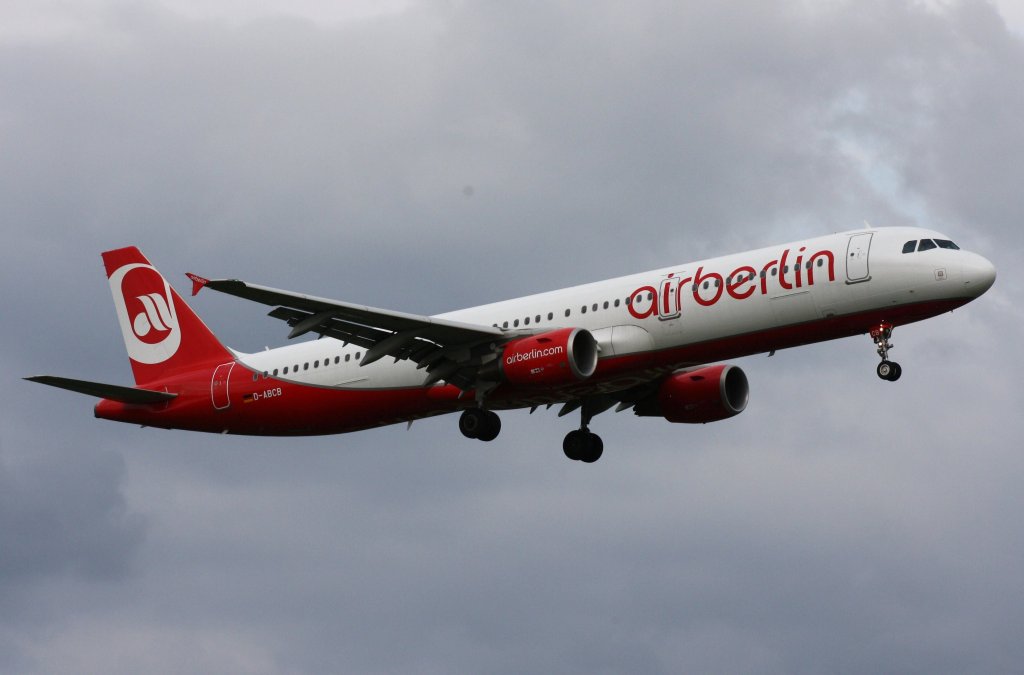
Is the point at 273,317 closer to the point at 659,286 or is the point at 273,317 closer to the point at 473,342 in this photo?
the point at 473,342

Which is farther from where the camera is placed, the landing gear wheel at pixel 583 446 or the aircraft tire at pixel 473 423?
the landing gear wheel at pixel 583 446

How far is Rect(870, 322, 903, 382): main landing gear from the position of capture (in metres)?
45.8

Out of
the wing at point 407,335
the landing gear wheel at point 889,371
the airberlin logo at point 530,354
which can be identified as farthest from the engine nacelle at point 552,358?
the landing gear wheel at point 889,371

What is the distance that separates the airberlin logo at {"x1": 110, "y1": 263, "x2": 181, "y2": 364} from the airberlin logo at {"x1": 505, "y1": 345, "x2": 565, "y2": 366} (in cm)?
1486

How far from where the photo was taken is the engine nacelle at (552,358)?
154ft

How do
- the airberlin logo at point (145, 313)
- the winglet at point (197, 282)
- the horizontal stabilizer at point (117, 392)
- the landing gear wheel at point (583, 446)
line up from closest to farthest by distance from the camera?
the winglet at point (197, 282), the horizontal stabilizer at point (117, 392), the landing gear wheel at point (583, 446), the airberlin logo at point (145, 313)

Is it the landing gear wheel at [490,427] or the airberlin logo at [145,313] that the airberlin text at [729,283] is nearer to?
the landing gear wheel at [490,427]

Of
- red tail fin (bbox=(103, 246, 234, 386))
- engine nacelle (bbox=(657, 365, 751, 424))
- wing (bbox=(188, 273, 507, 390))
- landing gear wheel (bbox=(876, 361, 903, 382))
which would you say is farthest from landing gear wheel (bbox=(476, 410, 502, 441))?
landing gear wheel (bbox=(876, 361, 903, 382))

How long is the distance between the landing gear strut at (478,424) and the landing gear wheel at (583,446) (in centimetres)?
522

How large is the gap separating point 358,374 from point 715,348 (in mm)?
11696

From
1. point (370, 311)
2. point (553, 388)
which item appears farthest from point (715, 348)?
point (370, 311)

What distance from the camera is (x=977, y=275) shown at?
45.3 m

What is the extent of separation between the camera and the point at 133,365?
58.3 m

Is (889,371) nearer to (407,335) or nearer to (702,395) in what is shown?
(702,395)
